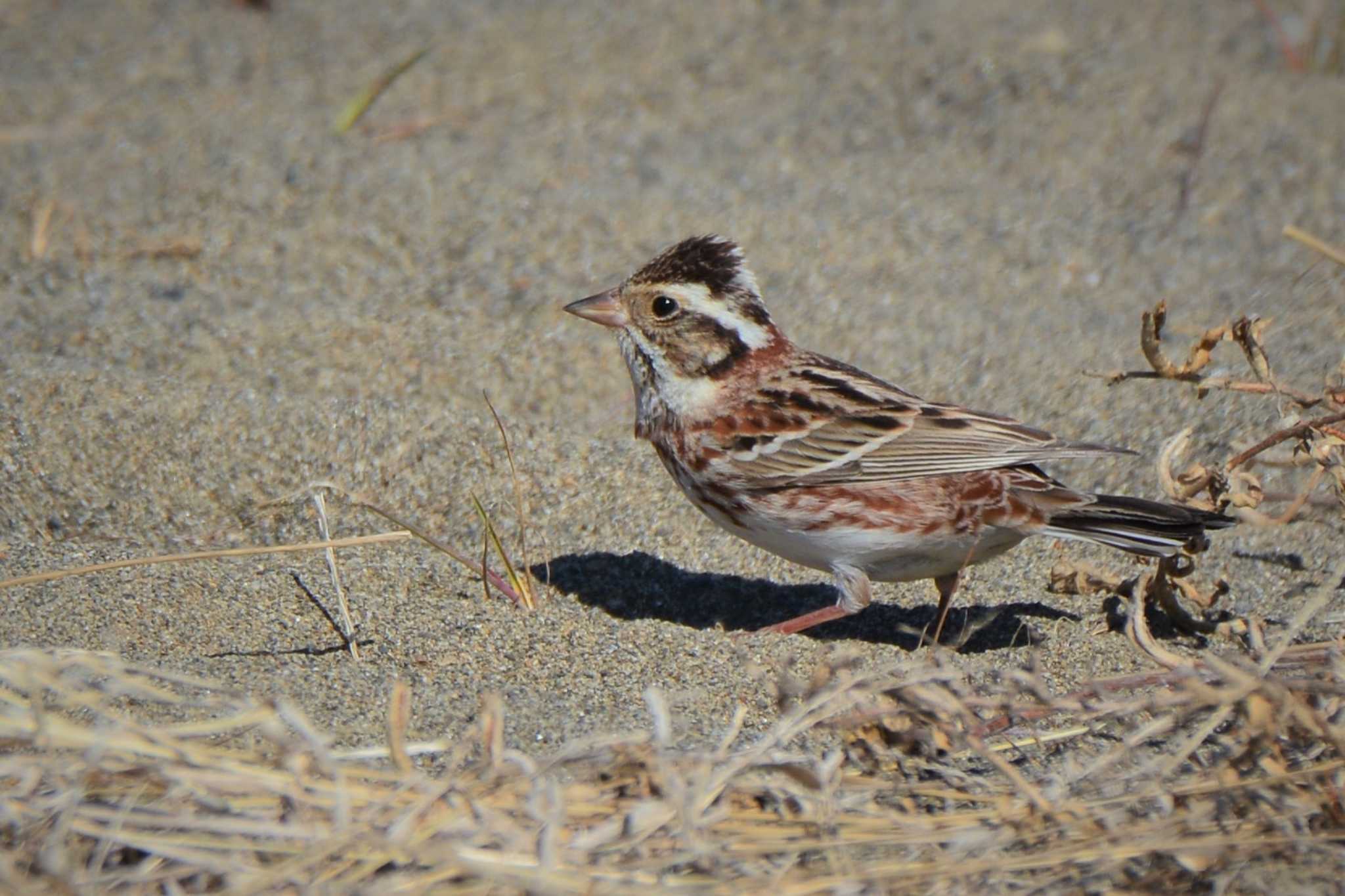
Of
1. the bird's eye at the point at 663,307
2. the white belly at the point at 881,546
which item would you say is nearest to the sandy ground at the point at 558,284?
the white belly at the point at 881,546

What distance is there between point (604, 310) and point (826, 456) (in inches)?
33.8

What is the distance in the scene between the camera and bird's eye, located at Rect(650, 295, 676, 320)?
15.7ft

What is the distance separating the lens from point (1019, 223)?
22.6 feet

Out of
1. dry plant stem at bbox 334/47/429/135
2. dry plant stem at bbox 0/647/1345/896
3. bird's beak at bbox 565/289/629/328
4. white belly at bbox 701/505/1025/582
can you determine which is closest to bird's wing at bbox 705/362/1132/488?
white belly at bbox 701/505/1025/582

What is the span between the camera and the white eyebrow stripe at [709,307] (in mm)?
4773

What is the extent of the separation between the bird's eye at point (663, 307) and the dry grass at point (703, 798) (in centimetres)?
181

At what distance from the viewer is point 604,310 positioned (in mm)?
4824

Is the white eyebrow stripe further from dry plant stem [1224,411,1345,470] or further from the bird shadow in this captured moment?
dry plant stem [1224,411,1345,470]

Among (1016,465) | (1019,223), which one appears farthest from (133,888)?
(1019,223)

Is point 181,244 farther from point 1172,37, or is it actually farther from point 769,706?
point 1172,37

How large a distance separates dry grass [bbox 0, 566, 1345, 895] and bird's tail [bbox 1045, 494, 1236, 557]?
2.50 ft

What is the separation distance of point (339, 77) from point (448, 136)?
119 centimetres

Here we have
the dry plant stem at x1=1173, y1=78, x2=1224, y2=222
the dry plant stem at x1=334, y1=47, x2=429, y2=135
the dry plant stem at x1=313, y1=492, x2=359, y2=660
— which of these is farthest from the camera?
the dry plant stem at x1=334, y1=47, x2=429, y2=135

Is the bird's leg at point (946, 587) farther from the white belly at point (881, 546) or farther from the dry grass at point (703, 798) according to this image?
the dry grass at point (703, 798)
